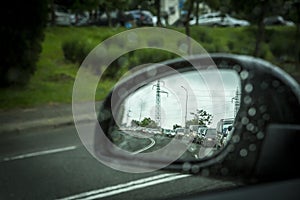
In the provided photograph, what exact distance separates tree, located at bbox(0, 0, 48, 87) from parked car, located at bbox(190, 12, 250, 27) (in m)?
3.90

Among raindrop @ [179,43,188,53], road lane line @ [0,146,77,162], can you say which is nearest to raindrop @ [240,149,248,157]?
raindrop @ [179,43,188,53]

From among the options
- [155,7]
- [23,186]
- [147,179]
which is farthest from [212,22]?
[23,186]

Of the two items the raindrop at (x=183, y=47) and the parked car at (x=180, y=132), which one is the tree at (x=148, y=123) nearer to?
the parked car at (x=180, y=132)

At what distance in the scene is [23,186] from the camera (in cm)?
414

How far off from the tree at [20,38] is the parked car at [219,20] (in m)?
3.90

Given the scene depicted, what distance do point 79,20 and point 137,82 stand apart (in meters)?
2.59

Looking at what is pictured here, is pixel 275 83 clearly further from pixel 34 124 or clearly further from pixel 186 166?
pixel 34 124

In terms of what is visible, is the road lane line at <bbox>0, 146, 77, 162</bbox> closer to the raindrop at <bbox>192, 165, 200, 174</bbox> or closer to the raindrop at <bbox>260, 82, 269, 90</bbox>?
the raindrop at <bbox>192, 165, 200, 174</bbox>

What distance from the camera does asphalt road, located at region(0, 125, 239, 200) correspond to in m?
3.11

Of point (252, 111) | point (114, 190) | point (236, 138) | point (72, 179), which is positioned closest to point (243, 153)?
point (236, 138)

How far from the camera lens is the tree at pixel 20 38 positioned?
793 cm

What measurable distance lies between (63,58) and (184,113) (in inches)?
163

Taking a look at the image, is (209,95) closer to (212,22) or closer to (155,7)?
(155,7)

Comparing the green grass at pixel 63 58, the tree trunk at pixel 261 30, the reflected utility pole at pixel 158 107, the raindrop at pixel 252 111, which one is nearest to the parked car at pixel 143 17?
the green grass at pixel 63 58
